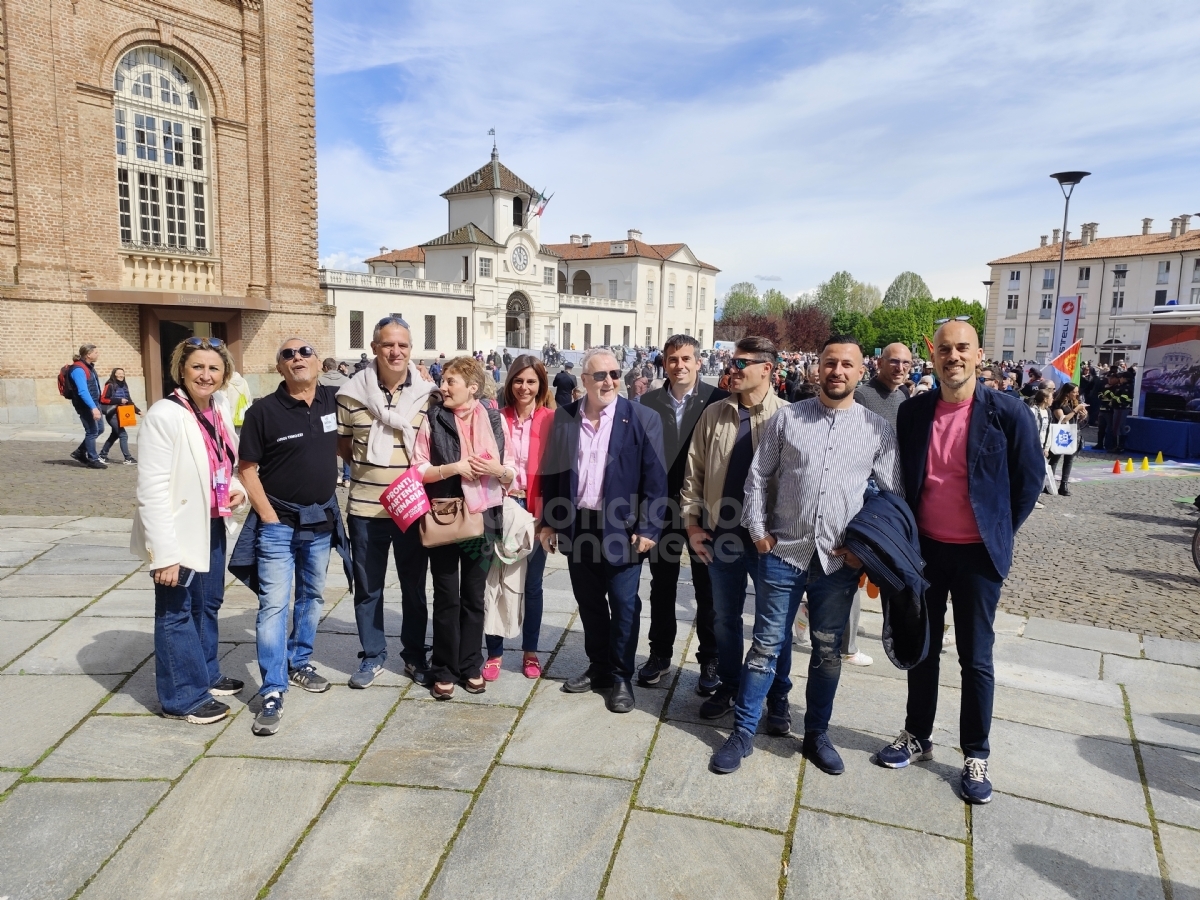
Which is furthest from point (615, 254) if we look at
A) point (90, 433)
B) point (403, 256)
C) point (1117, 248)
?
point (90, 433)

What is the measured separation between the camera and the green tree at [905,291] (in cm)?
10062

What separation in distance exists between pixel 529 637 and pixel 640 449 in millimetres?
1343

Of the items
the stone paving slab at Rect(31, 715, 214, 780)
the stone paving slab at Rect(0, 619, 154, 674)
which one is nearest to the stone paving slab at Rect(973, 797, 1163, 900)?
the stone paving slab at Rect(31, 715, 214, 780)

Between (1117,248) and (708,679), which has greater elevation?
(1117,248)

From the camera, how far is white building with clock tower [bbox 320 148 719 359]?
43.7 metres

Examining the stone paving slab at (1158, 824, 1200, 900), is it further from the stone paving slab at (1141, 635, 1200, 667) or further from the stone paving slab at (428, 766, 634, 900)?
the stone paving slab at (1141, 635, 1200, 667)

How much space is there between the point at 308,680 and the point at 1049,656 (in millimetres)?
4420

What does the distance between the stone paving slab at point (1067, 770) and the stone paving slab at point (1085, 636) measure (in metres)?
1.52

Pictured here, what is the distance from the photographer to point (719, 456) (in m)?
3.64

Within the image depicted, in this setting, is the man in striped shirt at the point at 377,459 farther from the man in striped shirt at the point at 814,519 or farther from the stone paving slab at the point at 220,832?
the man in striped shirt at the point at 814,519

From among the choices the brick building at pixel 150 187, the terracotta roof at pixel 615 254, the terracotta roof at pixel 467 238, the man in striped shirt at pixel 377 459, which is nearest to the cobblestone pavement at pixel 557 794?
the man in striped shirt at pixel 377 459

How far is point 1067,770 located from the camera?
346 cm

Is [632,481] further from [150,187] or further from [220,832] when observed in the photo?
[150,187]

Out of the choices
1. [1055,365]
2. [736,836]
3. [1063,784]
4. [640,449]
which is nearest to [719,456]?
[640,449]
